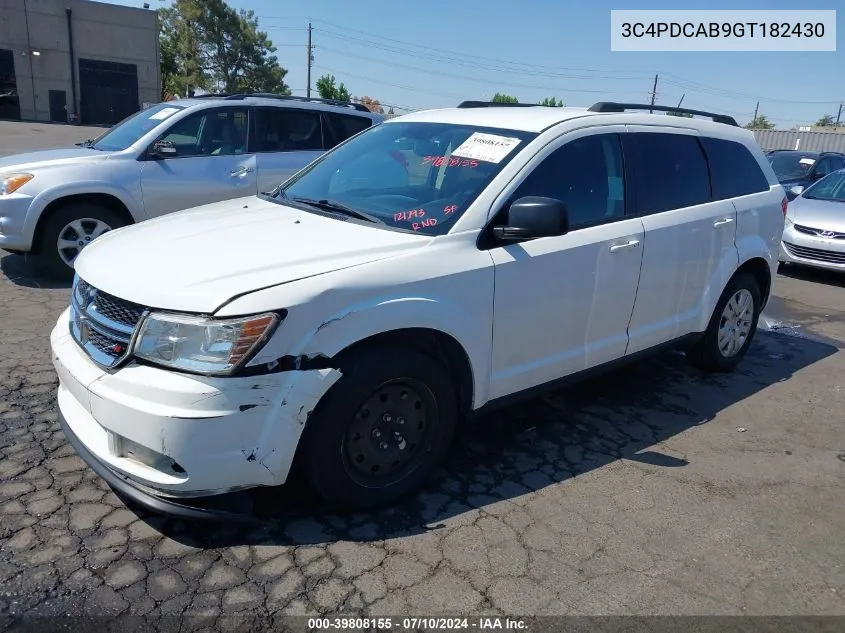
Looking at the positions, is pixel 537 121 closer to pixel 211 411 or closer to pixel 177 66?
pixel 211 411

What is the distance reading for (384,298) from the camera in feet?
9.15

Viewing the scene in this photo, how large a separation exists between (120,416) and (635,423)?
3013mm

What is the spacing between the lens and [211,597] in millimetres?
2475

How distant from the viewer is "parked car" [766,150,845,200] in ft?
42.6

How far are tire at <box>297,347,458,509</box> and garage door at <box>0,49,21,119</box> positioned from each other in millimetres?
43895

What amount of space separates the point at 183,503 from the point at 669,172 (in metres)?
3.44

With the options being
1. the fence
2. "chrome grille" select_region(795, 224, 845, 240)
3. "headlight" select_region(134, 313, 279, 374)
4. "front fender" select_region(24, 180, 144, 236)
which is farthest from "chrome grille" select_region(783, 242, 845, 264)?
the fence

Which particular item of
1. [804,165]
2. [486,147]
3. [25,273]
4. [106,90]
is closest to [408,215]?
[486,147]

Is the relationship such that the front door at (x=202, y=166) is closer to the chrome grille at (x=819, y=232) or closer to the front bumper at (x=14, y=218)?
the front bumper at (x=14, y=218)

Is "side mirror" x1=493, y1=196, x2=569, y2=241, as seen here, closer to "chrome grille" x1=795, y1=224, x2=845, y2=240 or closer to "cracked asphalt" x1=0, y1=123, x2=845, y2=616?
"cracked asphalt" x1=0, y1=123, x2=845, y2=616

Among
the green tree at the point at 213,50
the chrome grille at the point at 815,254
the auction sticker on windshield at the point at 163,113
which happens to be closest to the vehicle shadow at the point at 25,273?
the auction sticker on windshield at the point at 163,113

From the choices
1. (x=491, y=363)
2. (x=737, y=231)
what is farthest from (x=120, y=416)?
(x=737, y=231)

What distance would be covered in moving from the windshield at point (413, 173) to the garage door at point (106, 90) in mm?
42109

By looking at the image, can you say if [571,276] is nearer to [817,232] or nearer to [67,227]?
[67,227]
